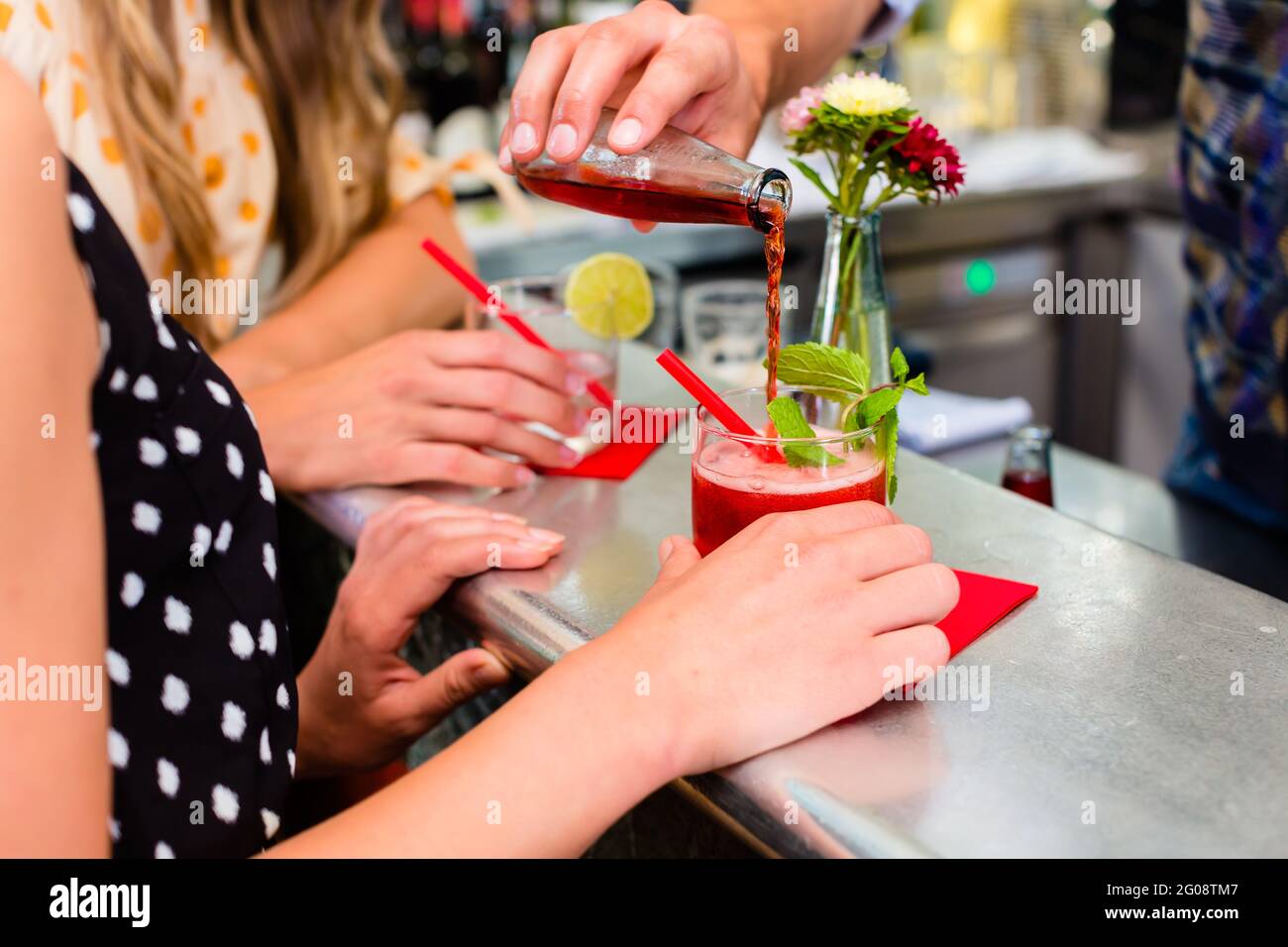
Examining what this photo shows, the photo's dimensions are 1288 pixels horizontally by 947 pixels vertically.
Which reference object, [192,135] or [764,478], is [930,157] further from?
[192,135]

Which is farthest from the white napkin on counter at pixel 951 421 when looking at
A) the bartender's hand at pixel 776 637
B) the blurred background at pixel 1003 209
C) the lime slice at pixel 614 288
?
the blurred background at pixel 1003 209

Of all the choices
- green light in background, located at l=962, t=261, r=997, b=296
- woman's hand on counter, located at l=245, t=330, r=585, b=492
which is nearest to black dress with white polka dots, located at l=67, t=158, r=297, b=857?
woman's hand on counter, located at l=245, t=330, r=585, b=492

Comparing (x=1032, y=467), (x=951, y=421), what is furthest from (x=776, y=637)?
(x=951, y=421)

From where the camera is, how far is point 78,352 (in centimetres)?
68

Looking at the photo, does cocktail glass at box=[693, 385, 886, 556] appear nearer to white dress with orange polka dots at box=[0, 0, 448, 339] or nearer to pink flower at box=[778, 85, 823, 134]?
pink flower at box=[778, 85, 823, 134]

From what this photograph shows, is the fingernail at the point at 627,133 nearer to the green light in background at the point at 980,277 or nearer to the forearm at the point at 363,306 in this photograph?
the forearm at the point at 363,306

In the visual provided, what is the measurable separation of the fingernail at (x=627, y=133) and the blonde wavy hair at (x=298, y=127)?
84 centimetres

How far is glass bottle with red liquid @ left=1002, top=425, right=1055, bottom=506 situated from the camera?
125cm

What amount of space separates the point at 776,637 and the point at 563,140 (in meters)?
0.44

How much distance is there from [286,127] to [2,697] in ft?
4.21

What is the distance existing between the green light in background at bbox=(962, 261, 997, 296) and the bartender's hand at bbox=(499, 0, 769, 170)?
2558mm

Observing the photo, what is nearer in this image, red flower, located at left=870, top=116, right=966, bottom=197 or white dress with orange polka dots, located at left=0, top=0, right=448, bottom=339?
red flower, located at left=870, top=116, right=966, bottom=197

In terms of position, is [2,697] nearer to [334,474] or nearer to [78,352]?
[78,352]
